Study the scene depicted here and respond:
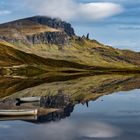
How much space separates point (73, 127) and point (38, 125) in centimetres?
525

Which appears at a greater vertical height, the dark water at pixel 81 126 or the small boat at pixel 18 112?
the small boat at pixel 18 112

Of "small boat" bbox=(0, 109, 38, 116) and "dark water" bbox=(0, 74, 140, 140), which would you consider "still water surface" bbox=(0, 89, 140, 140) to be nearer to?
"dark water" bbox=(0, 74, 140, 140)

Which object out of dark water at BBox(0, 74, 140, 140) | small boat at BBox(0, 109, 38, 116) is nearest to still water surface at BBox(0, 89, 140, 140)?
dark water at BBox(0, 74, 140, 140)

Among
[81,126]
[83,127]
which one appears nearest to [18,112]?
[81,126]

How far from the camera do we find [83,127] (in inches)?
2566

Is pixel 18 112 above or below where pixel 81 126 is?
above

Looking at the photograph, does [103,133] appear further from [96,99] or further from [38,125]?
[96,99]

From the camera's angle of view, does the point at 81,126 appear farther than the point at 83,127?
Yes

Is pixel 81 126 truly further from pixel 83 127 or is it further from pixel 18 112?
pixel 18 112

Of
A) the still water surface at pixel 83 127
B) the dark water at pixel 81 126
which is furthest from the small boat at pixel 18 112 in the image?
the still water surface at pixel 83 127

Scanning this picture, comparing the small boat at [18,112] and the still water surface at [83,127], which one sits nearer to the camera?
the still water surface at [83,127]

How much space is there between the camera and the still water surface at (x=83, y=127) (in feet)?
186

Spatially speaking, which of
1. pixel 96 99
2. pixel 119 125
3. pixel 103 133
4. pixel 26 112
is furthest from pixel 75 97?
pixel 103 133

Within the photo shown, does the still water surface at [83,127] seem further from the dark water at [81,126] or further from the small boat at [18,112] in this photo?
the small boat at [18,112]
